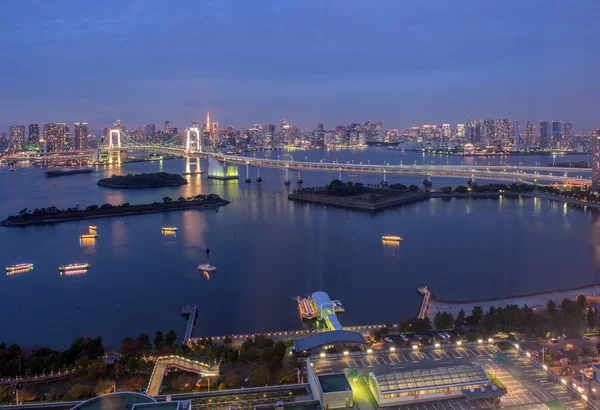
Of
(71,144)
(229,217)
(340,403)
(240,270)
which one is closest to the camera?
(340,403)

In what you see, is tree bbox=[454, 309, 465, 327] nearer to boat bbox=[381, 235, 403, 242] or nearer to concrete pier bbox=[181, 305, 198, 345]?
concrete pier bbox=[181, 305, 198, 345]

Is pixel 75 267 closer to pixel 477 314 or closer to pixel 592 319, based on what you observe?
pixel 477 314

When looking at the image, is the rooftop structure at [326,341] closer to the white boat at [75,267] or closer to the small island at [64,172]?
the white boat at [75,267]

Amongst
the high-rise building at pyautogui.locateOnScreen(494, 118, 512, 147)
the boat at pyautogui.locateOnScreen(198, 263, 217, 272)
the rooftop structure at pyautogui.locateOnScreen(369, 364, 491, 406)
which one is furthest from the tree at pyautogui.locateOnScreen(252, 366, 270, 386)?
the high-rise building at pyautogui.locateOnScreen(494, 118, 512, 147)

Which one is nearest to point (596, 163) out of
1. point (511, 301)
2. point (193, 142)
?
point (511, 301)

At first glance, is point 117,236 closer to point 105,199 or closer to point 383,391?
point 105,199

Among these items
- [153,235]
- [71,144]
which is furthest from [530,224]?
[71,144]
